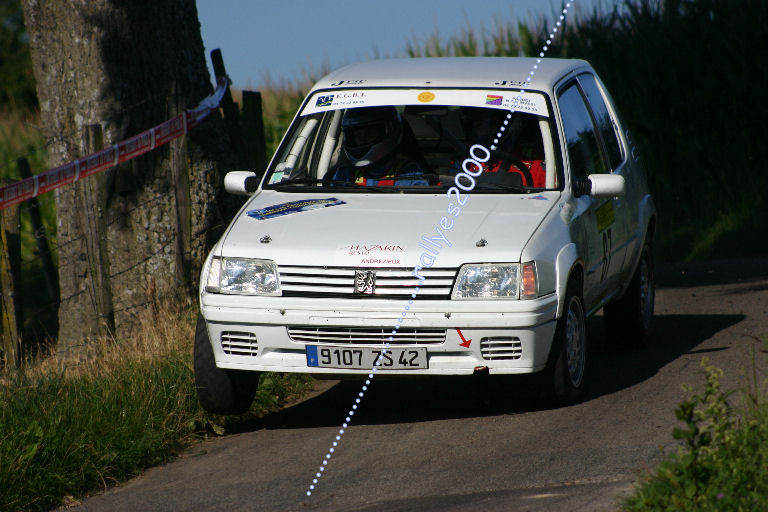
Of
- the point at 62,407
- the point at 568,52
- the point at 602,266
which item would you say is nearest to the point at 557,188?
the point at 602,266

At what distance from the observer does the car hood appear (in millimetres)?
6273

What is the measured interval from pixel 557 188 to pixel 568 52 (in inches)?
501

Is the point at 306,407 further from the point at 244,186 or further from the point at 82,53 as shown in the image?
the point at 82,53

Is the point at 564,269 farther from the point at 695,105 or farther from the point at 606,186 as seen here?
the point at 695,105

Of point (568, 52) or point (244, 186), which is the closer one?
point (244, 186)

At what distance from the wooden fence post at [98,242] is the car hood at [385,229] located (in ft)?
7.29

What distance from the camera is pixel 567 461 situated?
5.82m

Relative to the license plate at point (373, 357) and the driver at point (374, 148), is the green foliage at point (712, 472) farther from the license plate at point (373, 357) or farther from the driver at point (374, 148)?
the driver at point (374, 148)

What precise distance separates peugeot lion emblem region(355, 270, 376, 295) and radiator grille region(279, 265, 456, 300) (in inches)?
0.7

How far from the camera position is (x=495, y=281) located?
20.5ft

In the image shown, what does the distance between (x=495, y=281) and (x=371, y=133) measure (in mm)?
2098

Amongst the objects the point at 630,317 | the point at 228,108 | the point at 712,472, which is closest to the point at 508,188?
the point at 630,317

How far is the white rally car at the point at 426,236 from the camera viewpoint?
6242 millimetres

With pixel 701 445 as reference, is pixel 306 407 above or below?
below
